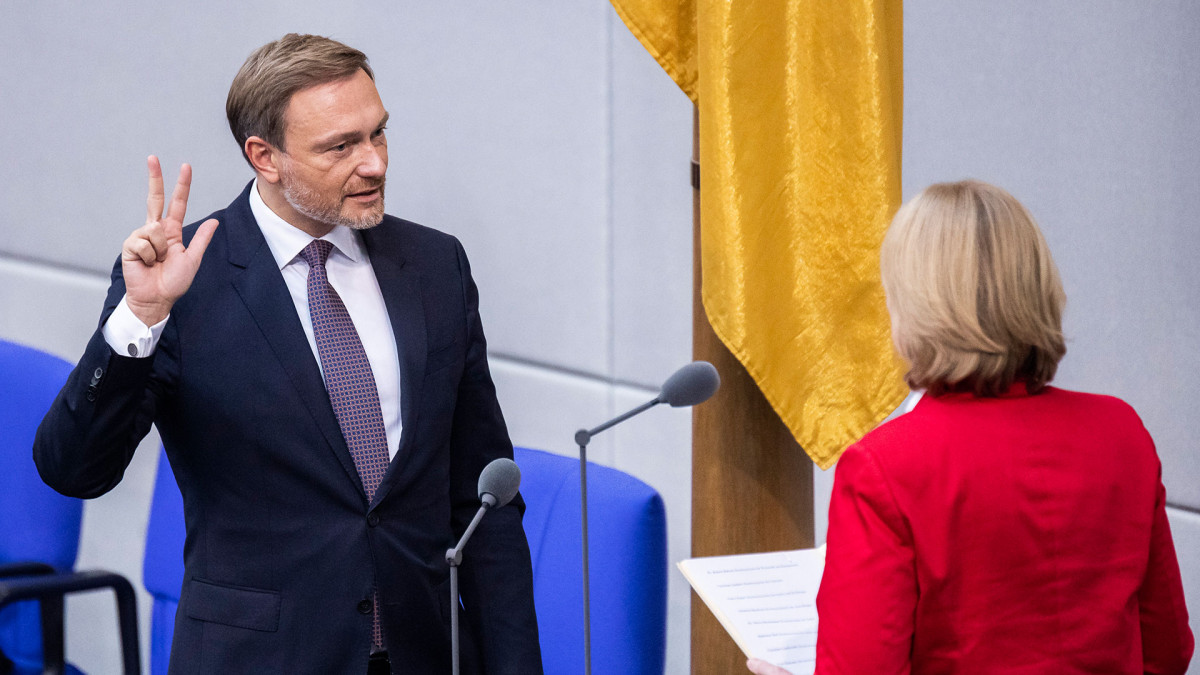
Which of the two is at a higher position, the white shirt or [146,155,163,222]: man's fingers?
[146,155,163,222]: man's fingers

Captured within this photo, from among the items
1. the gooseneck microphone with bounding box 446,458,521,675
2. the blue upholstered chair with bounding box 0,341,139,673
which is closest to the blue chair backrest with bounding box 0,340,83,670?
the blue upholstered chair with bounding box 0,341,139,673

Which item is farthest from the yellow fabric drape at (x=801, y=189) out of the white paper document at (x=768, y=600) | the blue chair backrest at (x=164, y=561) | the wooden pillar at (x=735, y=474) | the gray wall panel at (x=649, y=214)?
the blue chair backrest at (x=164, y=561)

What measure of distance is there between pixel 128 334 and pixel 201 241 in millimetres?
176

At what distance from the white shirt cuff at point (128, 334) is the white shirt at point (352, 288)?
0.76ft

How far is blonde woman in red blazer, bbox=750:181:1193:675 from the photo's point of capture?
1.28m

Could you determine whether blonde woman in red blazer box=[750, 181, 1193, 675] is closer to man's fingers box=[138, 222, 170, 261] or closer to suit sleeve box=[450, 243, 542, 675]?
suit sleeve box=[450, 243, 542, 675]

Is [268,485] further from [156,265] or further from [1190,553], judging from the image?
[1190,553]

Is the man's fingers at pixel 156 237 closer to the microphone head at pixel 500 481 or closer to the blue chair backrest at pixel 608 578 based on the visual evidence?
the microphone head at pixel 500 481

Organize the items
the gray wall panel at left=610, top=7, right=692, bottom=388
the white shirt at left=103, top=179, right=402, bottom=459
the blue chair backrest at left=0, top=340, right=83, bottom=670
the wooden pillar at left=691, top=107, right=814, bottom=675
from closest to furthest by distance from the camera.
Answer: the white shirt at left=103, top=179, right=402, bottom=459, the wooden pillar at left=691, top=107, right=814, bottom=675, the blue chair backrest at left=0, top=340, right=83, bottom=670, the gray wall panel at left=610, top=7, right=692, bottom=388

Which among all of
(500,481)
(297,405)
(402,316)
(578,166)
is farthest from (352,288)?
(578,166)

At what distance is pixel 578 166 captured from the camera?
3084 mm

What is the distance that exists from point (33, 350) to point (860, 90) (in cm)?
216

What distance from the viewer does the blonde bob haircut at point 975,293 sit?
4.28 feet

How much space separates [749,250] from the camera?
1.80 meters
